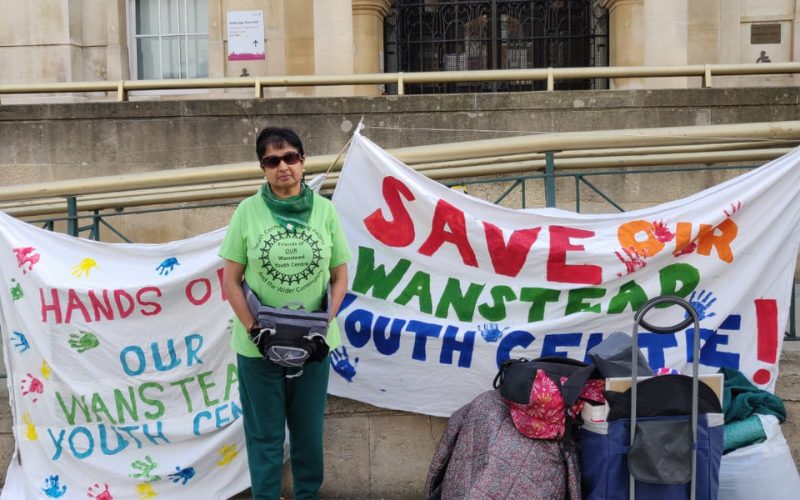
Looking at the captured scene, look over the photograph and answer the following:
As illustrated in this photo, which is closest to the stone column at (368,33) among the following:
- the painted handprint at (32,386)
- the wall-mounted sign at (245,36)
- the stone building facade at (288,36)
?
the stone building facade at (288,36)

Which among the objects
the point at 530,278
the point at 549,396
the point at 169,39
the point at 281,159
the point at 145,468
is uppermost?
the point at 169,39

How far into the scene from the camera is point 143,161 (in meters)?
10.1

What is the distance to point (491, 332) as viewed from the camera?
15.3 ft

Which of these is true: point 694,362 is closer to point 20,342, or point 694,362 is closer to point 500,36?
point 20,342

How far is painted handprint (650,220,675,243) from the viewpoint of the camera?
453 centimetres

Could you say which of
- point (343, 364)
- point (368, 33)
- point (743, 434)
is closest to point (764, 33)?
point (368, 33)

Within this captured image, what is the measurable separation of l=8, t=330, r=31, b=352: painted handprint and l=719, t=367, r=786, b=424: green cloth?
11.7 feet

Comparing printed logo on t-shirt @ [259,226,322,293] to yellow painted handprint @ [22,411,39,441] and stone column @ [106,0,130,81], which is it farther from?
stone column @ [106,0,130,81]

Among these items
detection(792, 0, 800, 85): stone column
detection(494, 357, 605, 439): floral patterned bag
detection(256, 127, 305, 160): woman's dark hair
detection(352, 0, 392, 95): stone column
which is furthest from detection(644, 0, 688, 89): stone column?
detection(256, 127, 305, 160): woman's dark hair

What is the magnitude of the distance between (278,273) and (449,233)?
1.07 m

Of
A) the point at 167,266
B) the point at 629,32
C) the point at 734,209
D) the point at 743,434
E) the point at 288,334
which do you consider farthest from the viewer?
the point at 629,32

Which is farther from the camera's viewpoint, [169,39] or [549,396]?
[169,39]

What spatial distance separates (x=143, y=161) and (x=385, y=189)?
241 inches

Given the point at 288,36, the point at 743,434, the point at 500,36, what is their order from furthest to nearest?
the point at 500,36 < the point at 288,36 < the point at 743,434
